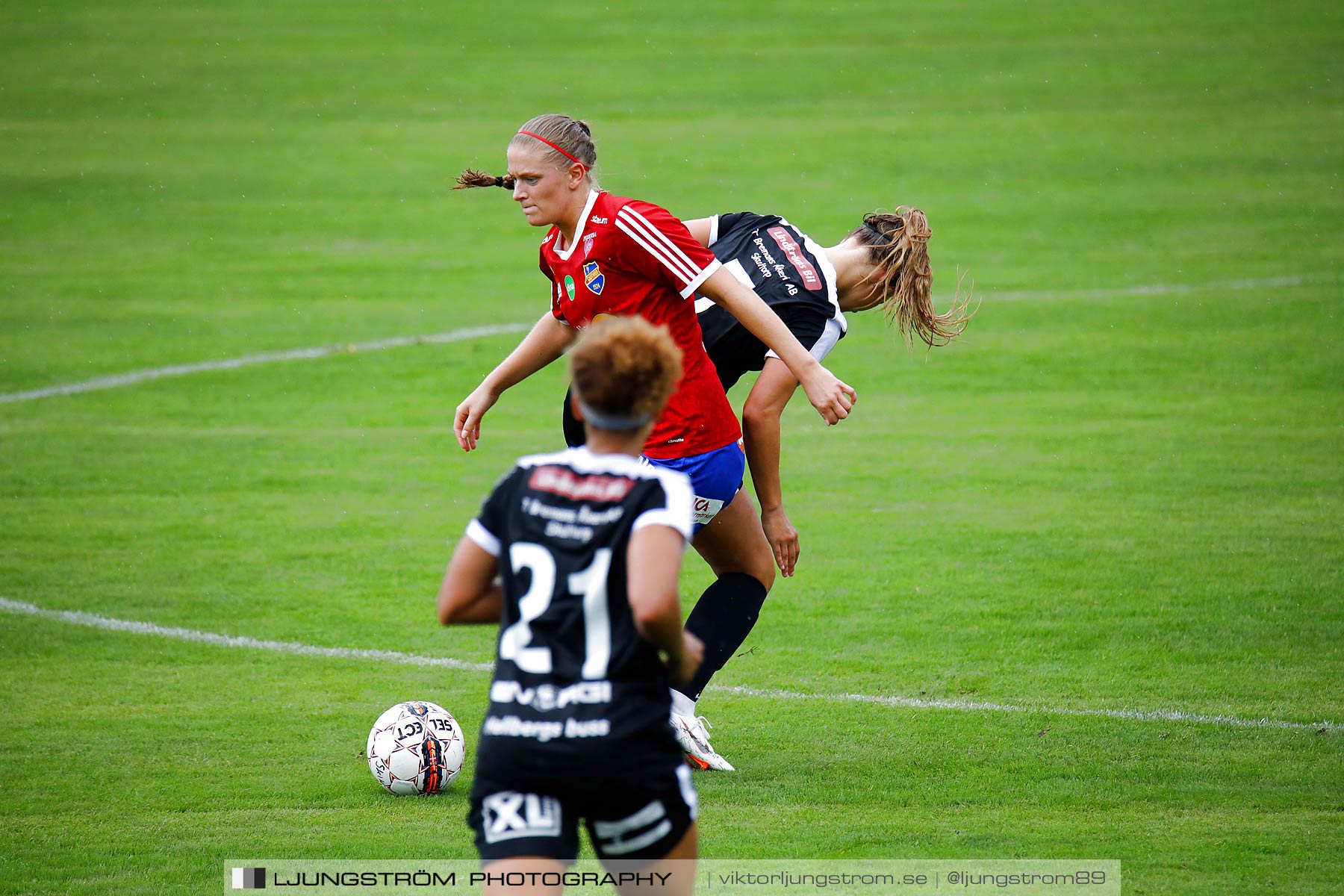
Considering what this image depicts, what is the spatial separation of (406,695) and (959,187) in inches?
738

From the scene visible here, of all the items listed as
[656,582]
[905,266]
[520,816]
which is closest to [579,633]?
[656,582]

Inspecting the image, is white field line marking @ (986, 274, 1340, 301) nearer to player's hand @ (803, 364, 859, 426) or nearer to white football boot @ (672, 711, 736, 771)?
white football boot @ (672, 711, 736, 771)

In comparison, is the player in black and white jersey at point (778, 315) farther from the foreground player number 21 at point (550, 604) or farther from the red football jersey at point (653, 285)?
the foreground player number 21 at point (550, 604)

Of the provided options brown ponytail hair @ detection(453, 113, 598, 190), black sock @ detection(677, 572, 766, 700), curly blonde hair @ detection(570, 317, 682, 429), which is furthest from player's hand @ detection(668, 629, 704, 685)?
brown ponytail hair @ detection(453, 113, 598, 190)

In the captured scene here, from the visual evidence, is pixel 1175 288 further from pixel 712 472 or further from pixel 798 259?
pixel 712 472

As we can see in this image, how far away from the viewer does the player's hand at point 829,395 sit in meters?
4.35

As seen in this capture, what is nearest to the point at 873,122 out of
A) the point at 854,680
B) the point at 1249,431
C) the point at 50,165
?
the point at 50,165

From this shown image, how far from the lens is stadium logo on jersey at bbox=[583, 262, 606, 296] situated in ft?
16.3

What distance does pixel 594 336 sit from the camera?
10.4 feet

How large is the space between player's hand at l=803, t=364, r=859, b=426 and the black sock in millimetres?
1294

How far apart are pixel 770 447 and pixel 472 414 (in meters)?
1.16

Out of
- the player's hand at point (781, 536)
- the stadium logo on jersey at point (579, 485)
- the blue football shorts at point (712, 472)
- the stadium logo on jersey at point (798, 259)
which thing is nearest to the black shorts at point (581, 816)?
the stadium logo on jersey at point (579, 485)

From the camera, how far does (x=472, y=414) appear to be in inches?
217

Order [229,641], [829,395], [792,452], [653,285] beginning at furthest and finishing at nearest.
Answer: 1. [792,452]
2. [229,641]
3. [653,285]
4. [829,395]
